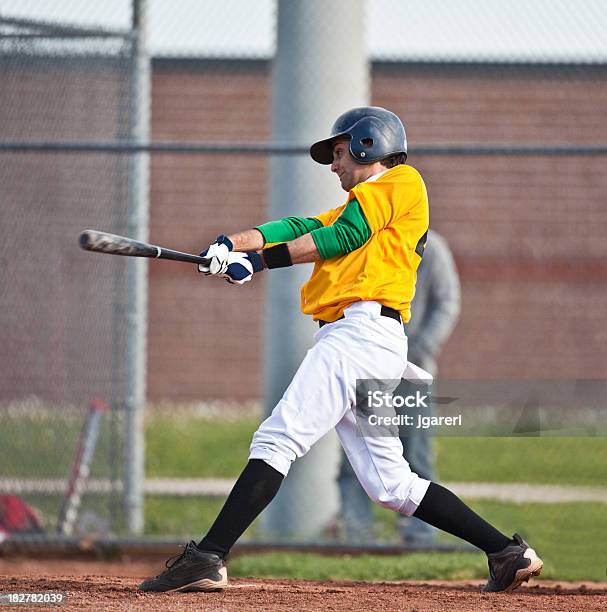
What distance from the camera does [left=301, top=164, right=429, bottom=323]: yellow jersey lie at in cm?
425

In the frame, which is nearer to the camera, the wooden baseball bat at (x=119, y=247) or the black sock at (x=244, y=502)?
the wooden baseball bat at (x=119, y=247)

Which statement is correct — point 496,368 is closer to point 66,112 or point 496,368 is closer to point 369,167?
point 66,112

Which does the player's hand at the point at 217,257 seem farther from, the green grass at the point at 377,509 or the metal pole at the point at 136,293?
the metal pole at the point at 136,293

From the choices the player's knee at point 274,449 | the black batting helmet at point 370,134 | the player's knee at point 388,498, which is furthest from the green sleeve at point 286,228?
the player's knee at point 388,498

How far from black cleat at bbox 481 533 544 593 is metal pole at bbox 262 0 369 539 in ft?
8.37

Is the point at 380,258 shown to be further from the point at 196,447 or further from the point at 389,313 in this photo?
the point at 196,447

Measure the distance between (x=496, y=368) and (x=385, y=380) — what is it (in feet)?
26.1

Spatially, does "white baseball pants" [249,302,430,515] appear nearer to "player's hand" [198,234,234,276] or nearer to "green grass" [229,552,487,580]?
"player's hand" [198,234,234,276]

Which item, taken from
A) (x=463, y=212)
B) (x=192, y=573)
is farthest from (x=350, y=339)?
(x=463, y=212)

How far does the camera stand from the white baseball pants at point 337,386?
13.9ft

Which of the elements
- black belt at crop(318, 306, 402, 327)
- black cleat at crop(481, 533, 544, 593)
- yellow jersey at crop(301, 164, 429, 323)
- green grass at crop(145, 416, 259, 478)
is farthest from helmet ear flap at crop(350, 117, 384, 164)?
green grass at crop(145, 416, 259, 478)

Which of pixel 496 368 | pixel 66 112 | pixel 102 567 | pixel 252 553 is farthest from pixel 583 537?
pixel 496 368

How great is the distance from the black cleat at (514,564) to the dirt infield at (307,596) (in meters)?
0.08

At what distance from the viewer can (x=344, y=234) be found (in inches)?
164
